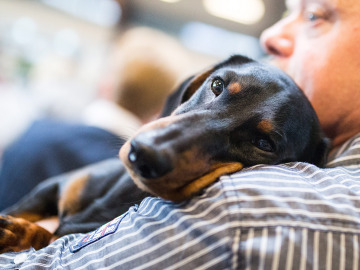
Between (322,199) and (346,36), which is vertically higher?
(346,36)

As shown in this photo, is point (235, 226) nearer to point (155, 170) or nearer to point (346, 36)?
point (155, 170)

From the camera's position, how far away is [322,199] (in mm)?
721

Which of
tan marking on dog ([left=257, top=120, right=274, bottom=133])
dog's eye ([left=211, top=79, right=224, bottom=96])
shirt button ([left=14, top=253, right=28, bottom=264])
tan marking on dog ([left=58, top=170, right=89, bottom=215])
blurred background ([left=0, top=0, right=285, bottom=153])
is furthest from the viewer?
blurred background ([left=0, top=0, right=285, bottom=153])

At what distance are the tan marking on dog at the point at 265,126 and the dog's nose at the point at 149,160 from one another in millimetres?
394

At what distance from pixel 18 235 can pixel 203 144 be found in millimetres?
774

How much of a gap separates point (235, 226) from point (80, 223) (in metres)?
0.87

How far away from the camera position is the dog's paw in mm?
1128

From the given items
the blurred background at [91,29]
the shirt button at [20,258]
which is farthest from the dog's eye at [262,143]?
the blurred background at [91,29]

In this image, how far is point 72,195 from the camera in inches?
59.0

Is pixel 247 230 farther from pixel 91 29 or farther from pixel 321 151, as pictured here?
pixel 91 29

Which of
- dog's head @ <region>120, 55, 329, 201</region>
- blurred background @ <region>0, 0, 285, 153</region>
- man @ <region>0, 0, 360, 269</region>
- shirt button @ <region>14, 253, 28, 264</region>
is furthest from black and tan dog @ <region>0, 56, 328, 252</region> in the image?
blurred background @ <region>0, 0, 285, 153</region>

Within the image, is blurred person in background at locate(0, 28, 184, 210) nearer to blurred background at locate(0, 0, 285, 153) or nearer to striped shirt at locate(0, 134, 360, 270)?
striped shirt at locate(0, 134, 360, 270)

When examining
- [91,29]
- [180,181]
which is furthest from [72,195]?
[91,29]

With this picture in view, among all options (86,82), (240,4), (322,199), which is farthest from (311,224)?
(86,82)
